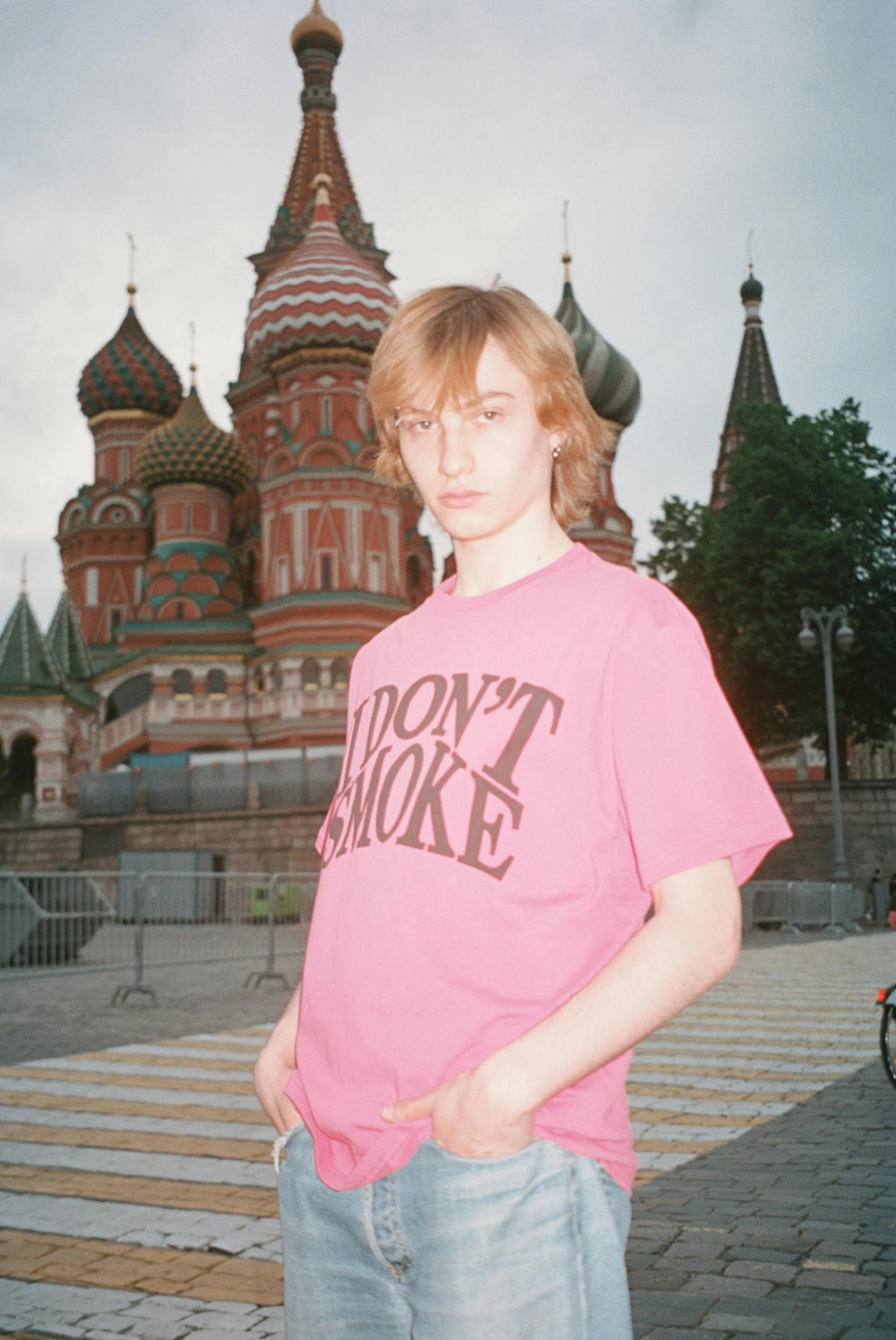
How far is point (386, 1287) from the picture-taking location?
5.60 feet

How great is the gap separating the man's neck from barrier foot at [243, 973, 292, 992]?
39.1 feet

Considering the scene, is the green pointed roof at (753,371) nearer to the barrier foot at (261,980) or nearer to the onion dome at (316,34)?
the onion dome at (316,34)

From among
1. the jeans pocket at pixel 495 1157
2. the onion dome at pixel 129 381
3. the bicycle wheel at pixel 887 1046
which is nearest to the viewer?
the jeans pocket at pixel 495 1157

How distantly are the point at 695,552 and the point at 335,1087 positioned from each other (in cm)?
3186

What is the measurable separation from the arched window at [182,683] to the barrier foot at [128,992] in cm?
3132

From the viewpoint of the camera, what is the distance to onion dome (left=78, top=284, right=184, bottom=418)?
186 feet

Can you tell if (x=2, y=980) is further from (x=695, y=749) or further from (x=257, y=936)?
(x=695, y=749)

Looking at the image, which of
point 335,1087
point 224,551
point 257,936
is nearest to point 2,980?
point 257,936

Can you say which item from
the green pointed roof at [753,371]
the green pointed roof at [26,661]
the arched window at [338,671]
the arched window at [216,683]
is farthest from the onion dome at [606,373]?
the green pointed roof at [26,661]

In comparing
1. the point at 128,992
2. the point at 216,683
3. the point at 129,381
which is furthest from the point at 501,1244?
the point at 129,381

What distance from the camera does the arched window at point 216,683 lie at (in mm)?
43250

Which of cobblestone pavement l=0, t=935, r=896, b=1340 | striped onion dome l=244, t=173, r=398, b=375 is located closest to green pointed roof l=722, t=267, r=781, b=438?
striped onion dome l=244, t=173, r=398, b=375

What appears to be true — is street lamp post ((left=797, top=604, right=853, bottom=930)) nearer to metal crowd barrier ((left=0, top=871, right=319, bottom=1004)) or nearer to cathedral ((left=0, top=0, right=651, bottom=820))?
metal crowd barrier ((left=0, top=871, right=319, bottom=1004))

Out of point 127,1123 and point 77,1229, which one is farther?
point 127,1123
